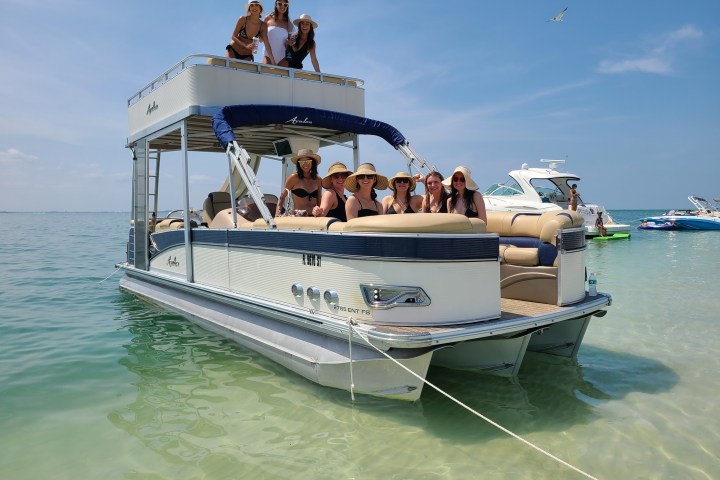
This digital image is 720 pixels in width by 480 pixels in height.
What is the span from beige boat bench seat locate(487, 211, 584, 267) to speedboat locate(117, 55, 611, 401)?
15 millimetres

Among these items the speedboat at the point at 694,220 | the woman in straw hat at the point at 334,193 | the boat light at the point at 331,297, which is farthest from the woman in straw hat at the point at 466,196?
the speedboat at the point at 694,220

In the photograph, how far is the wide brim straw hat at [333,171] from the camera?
6.16 meters

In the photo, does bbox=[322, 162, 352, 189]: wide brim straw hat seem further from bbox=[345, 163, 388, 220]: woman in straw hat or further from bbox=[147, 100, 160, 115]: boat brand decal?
bbox=[147, 100, 160, 115]: boat brand decal

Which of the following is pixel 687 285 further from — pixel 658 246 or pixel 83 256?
pixel 83 256

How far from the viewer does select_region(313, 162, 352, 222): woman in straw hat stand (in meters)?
6.07

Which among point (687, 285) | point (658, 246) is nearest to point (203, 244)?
point (687, 285)

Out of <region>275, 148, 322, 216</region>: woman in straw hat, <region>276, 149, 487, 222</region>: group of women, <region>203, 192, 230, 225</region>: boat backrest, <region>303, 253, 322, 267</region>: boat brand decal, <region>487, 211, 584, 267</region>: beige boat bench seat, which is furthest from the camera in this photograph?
<region>203, 192, 230, 225</region>: boat backrest

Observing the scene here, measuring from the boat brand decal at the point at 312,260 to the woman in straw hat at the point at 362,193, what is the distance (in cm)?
77

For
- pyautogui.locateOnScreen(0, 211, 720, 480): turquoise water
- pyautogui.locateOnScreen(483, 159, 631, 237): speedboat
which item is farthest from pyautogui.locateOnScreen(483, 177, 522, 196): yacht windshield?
pyautogui.locateOnScreen(0, 211, 720, 480): turquoise water

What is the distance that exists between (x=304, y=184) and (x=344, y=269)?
231 centimetres

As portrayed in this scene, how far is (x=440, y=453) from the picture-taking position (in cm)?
407

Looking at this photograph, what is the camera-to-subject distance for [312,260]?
510cm

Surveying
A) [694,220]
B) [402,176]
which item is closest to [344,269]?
[402,176]

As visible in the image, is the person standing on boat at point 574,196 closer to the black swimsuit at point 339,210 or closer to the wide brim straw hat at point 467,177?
the wide brim straw hat at point 467,177
